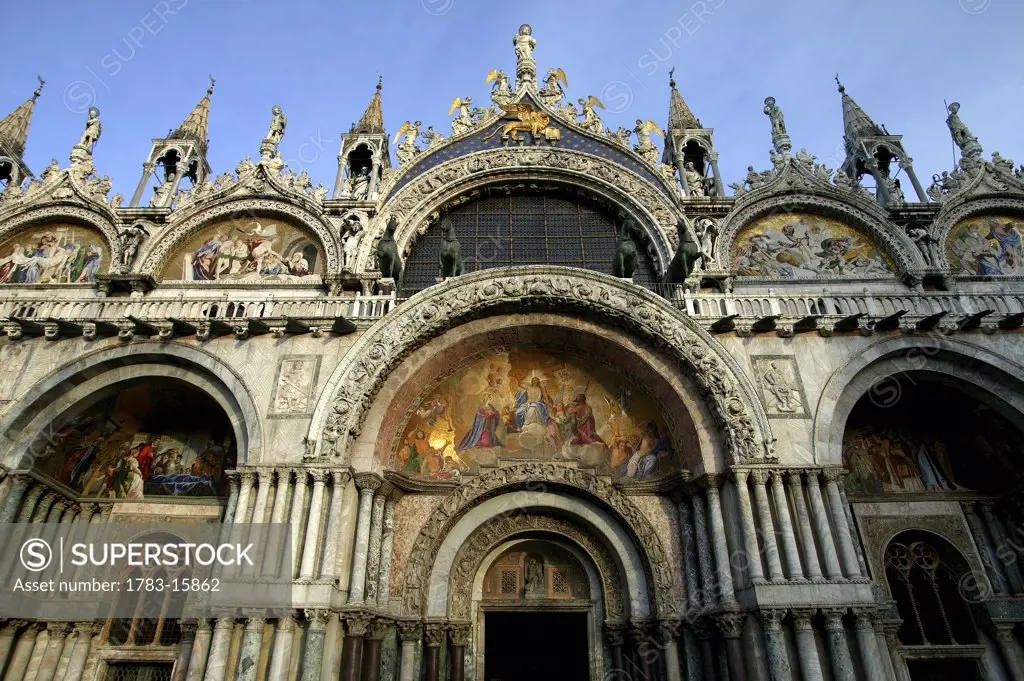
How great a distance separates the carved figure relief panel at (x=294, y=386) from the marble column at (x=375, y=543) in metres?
2.12

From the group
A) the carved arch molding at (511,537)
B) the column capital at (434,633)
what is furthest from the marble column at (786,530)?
the column capital at (434,633)

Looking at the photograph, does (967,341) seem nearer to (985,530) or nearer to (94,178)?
(985,530)

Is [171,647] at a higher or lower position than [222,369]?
lower

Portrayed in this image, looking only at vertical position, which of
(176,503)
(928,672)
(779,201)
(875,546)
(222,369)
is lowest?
(928,672)

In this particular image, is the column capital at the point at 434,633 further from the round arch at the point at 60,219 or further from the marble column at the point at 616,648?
the round arch at the point at 60,219

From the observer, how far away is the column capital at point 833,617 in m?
9.43

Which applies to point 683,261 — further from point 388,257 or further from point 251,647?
point 251,647

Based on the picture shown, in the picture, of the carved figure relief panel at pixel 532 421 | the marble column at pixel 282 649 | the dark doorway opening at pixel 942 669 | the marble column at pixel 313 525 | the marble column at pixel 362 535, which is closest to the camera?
the marble column at pixel 282 649

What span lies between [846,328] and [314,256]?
1269cm

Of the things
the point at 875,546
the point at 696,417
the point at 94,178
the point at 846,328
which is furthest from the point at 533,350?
the point at 94,178

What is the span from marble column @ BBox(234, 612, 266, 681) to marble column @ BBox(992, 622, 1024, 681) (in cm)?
1339

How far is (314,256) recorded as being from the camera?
15.9 meters

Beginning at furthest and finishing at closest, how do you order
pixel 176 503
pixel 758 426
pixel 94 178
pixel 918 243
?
1. pixel 94 178
2. pixel 918 243
3. pixel 176 503
4. pixel 758 426

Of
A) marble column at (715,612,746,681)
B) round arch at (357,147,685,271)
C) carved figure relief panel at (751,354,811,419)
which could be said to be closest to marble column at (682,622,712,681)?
marble column at (715,612,746,681)
